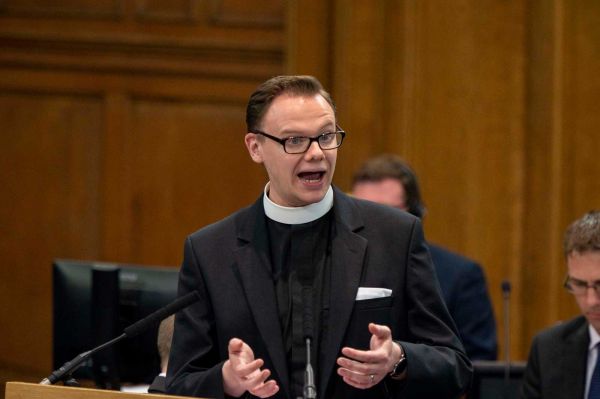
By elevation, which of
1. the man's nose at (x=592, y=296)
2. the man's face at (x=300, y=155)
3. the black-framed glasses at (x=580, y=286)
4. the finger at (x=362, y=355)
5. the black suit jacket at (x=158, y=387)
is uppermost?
the man's face at (x=300, y=155)

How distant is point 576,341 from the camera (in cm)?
370

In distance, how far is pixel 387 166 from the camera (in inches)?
190

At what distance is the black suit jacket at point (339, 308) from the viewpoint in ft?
8.77

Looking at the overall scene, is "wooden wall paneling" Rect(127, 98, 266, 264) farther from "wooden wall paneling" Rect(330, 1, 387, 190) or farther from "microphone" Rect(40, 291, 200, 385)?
"microphone" Rect(40, 291, 200, 385)

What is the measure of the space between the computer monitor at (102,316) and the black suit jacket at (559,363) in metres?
1.23

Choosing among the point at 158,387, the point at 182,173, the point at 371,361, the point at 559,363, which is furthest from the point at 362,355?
the point at 182,173

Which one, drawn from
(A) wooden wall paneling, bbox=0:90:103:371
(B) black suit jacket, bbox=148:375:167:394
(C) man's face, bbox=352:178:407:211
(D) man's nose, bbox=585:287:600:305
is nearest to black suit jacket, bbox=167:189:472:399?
(B) black suit jacket, bbox=148:375:167:394

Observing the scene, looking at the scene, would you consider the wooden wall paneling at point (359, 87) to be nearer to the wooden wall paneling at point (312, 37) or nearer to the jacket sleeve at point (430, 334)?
the wooden wall paneling at point (312, 37)

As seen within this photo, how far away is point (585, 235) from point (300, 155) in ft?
3.97

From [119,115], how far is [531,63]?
221 centimetres

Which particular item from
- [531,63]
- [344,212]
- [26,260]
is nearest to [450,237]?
[531,63]

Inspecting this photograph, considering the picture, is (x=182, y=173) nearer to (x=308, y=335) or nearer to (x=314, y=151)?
(x=314, y=151)

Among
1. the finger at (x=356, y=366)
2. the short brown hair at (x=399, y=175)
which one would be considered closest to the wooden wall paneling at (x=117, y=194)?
the short brown hair at (x=399, y=175)

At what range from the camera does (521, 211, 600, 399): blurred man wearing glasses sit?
354 cm
